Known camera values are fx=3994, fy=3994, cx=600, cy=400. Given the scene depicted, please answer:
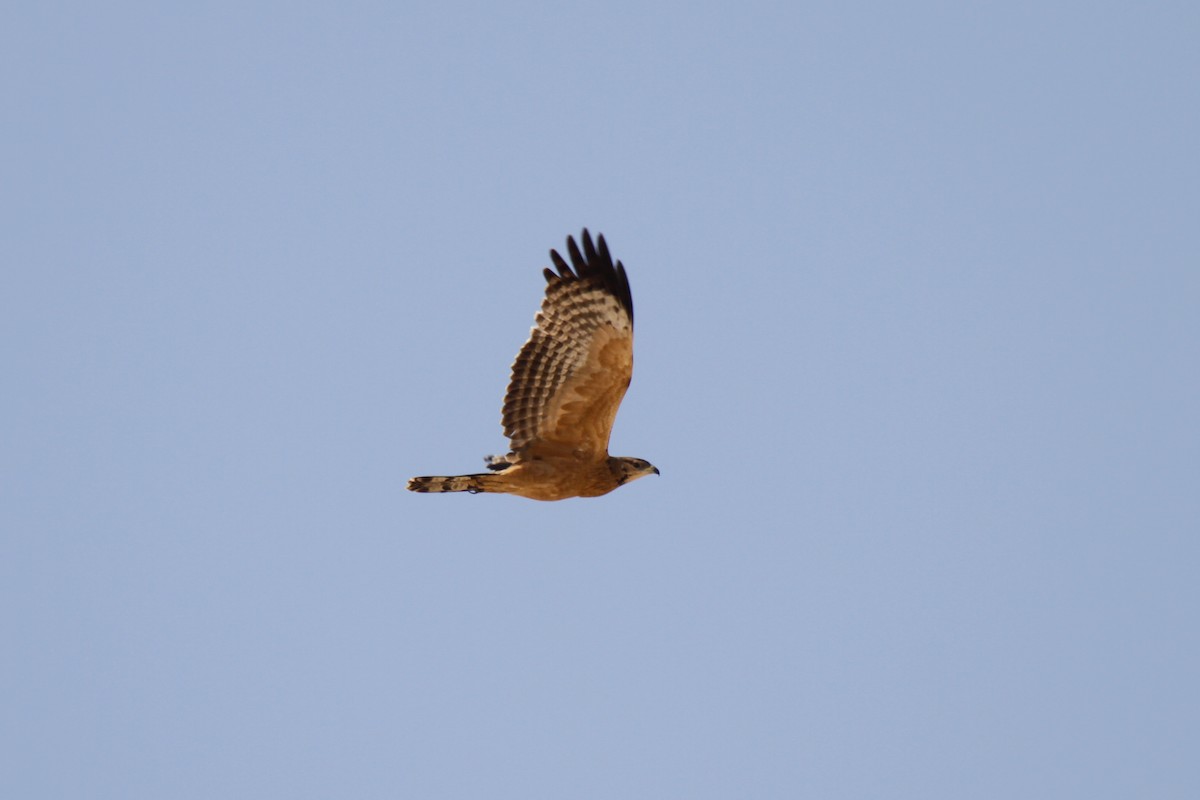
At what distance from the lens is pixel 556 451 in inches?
1313

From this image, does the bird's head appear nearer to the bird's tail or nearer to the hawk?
the hawk

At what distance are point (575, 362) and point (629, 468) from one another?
107cm

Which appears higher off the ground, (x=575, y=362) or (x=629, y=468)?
(x=575, y=362)

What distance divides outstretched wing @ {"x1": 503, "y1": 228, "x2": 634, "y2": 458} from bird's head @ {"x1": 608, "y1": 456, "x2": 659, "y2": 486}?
210 mm

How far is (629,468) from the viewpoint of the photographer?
1315 inches

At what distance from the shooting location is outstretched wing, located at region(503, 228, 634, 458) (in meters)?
32.9

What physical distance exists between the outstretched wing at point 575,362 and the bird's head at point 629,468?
8.3 inches

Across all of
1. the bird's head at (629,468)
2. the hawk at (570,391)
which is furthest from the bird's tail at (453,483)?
the bird's head at (629,468)

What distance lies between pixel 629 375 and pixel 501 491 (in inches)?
61.1

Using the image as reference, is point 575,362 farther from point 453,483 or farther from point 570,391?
point 453,483

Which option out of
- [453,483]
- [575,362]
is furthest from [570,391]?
[453,483]

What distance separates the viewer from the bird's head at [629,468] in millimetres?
33406

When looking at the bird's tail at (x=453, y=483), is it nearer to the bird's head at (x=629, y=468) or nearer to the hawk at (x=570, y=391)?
the hawk at (x=570, y=391)

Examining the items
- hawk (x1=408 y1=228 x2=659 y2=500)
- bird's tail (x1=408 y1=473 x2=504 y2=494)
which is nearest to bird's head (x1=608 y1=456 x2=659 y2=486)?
hawk (x1=408 y1=228 x2=659 y2=500)
